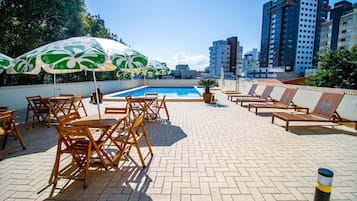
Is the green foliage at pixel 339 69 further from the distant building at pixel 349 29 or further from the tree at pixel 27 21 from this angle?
the distant building at pixel 349 29

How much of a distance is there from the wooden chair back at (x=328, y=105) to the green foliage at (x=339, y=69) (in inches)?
213

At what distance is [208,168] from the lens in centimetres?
267

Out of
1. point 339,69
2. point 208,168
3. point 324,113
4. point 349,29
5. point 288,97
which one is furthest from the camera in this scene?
point 349,29

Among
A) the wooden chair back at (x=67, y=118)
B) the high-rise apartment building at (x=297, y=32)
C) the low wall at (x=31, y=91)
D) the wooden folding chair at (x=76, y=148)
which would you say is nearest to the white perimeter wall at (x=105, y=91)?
the low wall at (x=31, y=91)

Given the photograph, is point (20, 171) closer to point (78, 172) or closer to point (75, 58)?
point (78, 172)

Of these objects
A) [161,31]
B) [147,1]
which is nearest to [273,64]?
[161,31]

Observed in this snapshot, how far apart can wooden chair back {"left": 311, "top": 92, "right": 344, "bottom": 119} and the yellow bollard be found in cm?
398

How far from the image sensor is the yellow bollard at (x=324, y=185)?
4.76 ft

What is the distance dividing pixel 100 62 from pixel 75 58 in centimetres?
32

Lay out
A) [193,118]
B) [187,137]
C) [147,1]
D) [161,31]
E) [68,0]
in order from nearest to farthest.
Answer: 1. [187,137]
2. [193,118]
3. [68,0]
4. [147,1]
5. [161,31]

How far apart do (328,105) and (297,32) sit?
7933 centimetres

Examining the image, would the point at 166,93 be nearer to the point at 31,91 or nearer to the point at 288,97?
the point at 31,91

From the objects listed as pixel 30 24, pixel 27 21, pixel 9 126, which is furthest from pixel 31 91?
pixel 9 126

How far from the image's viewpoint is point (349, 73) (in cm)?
857
